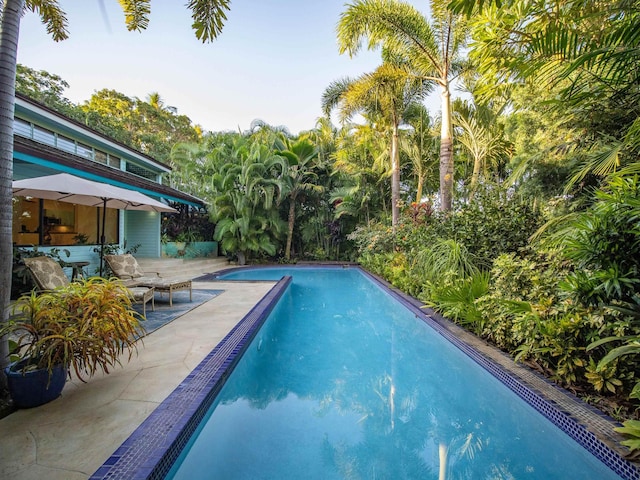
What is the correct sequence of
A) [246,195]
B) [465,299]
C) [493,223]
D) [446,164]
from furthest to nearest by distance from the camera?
[246,195]
[446,164]
[493,223]
[465,299]

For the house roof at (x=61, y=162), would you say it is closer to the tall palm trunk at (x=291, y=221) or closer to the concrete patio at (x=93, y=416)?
the concrete patio at (x=93, y=416)

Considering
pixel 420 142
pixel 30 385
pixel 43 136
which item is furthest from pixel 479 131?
pixel 43 136

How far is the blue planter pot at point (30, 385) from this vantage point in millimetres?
2459

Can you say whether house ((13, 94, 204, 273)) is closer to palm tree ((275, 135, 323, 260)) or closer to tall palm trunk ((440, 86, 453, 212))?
palm tree ((275, 135, 323, 260))

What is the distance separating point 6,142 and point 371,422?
4.13 meters

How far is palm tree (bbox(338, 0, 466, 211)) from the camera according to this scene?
8164 millimetres

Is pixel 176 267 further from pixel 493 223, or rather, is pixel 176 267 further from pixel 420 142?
pixel 420 142

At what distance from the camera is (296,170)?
15891 millimetres

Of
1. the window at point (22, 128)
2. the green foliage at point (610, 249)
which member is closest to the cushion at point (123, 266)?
the window at point (22, 128)

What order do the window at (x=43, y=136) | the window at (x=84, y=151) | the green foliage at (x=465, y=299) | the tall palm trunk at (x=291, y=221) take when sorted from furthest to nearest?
the tall palm trunk at (x=291, y=221)
the window at (x=84, y=151)
the window at (x=43, y=136)
the green foliage at (x=465, y=299)

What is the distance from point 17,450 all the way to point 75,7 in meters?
6.20

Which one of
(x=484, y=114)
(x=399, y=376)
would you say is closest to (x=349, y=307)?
(x=399, y=376)

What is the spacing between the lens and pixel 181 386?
9.61 ft

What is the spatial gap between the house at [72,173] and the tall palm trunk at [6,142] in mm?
4609
